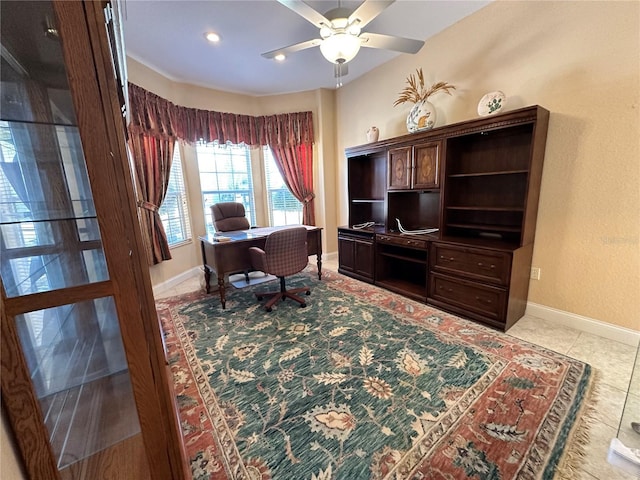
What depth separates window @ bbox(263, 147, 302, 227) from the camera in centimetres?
474

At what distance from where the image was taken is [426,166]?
109 inches

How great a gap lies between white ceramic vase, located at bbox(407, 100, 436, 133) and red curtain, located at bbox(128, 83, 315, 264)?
82.6 inches

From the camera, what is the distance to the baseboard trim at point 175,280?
3468mm

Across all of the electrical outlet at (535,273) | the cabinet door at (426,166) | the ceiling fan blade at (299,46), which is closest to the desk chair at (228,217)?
the ceiling fan blade at (299,46)

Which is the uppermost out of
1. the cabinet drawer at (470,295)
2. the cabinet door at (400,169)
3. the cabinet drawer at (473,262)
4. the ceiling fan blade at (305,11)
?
the ceiling fan blade at (305,11)

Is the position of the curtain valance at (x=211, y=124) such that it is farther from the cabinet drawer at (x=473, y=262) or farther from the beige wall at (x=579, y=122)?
the cabinet drawer at (x=473, y=262)

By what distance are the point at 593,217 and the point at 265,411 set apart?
2.87 metres

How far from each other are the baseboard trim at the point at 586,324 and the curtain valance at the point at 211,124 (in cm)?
387

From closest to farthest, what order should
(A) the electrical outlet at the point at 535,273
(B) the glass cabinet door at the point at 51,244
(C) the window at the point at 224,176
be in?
(B) the glass cabinet door at the point at 51,244 → (A) the electrical outlet at the point at 535,273 → (C) the window at the point at 224,176

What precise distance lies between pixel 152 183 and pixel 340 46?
2791 millimetres

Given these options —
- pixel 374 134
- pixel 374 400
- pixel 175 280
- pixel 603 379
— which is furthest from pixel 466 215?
pixel 175 280

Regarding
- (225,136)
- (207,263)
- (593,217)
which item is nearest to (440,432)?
(593,217)

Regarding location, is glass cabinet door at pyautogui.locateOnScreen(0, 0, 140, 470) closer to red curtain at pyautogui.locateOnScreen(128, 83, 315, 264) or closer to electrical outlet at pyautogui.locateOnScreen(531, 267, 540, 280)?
red curtain at pyautogui.locateOnScreen(128, 83, 315, 264)

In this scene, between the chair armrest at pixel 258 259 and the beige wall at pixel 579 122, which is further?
the chair armrest at pixel 258 259
